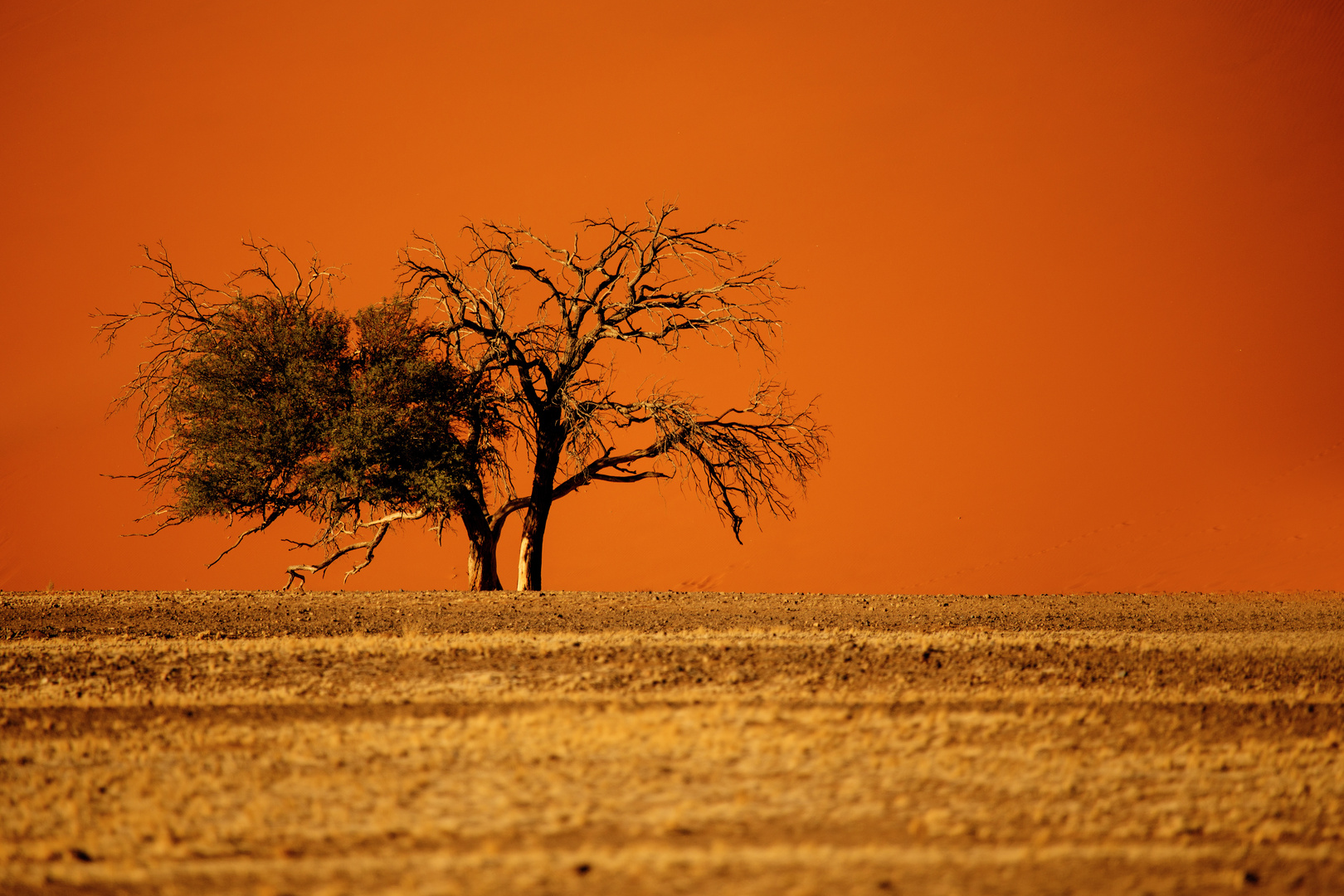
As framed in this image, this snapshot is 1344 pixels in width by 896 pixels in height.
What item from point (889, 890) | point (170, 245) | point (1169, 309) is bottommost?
point (889, 890)

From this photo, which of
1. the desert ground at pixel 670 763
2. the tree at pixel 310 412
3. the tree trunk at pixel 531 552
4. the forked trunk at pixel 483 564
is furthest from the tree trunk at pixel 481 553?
the desert ground at pixel 670 763

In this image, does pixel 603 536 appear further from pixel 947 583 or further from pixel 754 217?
pixel 754 217

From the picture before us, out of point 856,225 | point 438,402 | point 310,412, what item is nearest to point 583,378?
point 438,402

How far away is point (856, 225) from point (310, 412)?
2274 centimetres

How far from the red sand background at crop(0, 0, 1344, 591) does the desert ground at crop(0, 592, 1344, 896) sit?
45.2 ft

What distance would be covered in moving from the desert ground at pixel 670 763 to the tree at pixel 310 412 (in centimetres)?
511

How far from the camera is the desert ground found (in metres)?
4.29

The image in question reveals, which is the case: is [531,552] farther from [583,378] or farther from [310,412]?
[310,412]

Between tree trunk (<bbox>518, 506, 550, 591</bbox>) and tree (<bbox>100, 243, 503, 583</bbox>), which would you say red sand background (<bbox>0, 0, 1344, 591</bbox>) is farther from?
tree (<bbox>100, 243, 503, 583</bbox>)

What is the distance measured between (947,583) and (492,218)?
1788 cm

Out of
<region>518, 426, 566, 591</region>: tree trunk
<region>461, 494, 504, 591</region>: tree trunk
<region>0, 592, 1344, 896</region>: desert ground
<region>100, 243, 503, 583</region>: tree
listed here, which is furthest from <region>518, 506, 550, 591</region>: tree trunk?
<region>0, 592, 1344, 896</region>: desert ground

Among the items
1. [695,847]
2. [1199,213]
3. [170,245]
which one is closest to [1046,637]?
[695,847]

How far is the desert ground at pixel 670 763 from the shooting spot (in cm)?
429

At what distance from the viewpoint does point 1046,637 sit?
1062cm
